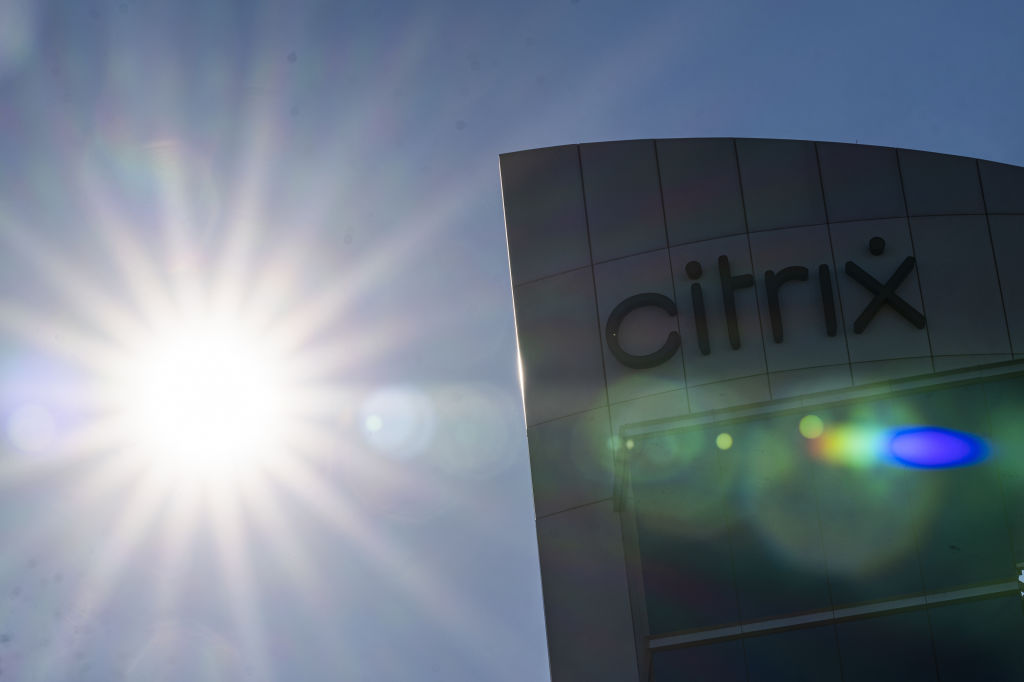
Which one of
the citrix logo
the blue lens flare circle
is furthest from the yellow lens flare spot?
the citrix logo

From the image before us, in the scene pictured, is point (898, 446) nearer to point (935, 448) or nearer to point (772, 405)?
point (935, 448)

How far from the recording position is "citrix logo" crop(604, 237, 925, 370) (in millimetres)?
18078

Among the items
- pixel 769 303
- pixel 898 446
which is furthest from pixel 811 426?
pixel 769 303

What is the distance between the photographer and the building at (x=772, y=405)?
43.5ft

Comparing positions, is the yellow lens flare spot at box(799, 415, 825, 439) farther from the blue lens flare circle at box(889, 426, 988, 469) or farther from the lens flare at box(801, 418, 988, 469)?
the blue lens flare circle at box(889, 426, 988, 469)

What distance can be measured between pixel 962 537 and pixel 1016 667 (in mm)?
1651

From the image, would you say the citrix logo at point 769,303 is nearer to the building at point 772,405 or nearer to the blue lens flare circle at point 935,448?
the building at point 772,405

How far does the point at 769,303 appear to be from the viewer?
18.4 m

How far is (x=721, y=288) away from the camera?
61.9 feet

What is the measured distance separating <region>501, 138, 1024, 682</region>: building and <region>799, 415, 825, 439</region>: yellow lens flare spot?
0.11ft

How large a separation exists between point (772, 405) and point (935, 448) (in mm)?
2231

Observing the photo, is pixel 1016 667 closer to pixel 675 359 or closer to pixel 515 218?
pixel 675 359

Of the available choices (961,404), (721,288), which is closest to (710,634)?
(961,404)

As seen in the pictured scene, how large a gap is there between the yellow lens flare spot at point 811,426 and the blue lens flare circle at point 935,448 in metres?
0.95
